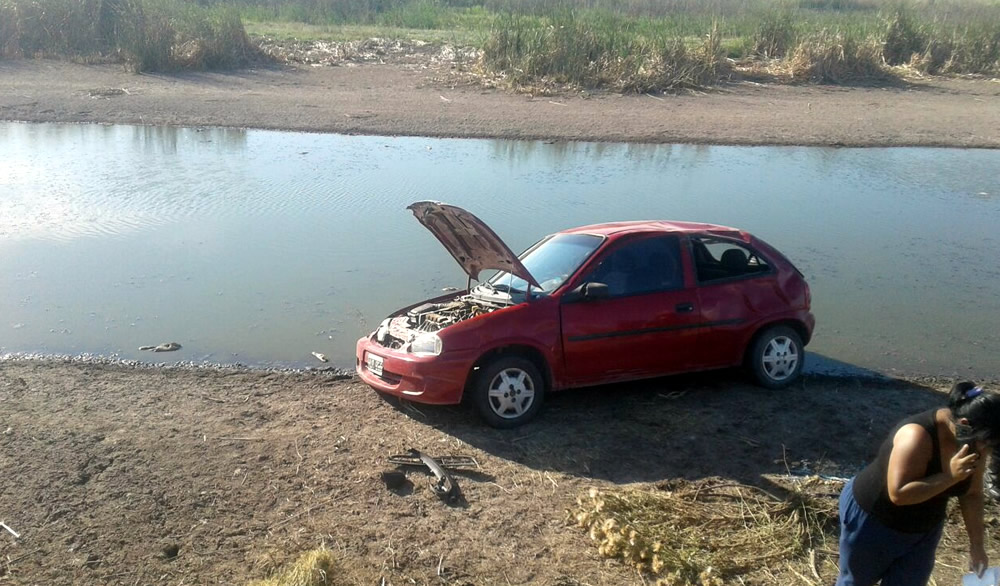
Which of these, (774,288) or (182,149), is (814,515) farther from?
(182,149)

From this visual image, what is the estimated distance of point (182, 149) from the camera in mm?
19078

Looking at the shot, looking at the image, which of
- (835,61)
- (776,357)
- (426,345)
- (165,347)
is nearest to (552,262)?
(426,345)

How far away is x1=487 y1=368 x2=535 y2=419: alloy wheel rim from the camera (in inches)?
297

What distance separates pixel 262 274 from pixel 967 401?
903 cm

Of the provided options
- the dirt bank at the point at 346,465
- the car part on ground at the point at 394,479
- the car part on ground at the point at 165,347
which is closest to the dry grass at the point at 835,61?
the dirt bank at the point at 346,465

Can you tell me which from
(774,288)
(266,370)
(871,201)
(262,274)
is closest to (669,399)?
(774,288)

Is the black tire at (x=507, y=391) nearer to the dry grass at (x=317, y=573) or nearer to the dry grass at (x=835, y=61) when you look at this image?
the dry grass at (x=317, y=573)

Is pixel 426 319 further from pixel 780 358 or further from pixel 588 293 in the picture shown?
pixel 780 358

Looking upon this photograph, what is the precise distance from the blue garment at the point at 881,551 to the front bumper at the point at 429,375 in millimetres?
3476

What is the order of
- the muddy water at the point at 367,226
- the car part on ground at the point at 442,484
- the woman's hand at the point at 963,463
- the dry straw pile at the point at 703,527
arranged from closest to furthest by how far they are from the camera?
the woman's hand at the point at 963,463 → the dry straw pile at the point at 703,527 → the car part on ground at the point at 442,484 → the muddy water at the point at 367,226

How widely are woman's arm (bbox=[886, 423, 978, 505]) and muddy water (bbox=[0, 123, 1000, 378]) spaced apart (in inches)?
209

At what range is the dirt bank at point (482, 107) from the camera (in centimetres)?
2177

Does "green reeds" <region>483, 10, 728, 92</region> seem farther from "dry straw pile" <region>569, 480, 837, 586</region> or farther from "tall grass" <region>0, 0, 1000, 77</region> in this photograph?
"dry straw pile" <region>569, 480, 837, 586</region>

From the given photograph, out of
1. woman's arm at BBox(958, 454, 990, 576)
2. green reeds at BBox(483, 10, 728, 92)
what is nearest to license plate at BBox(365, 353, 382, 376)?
woman's arm at BBox(958, 454, 990, 576)
